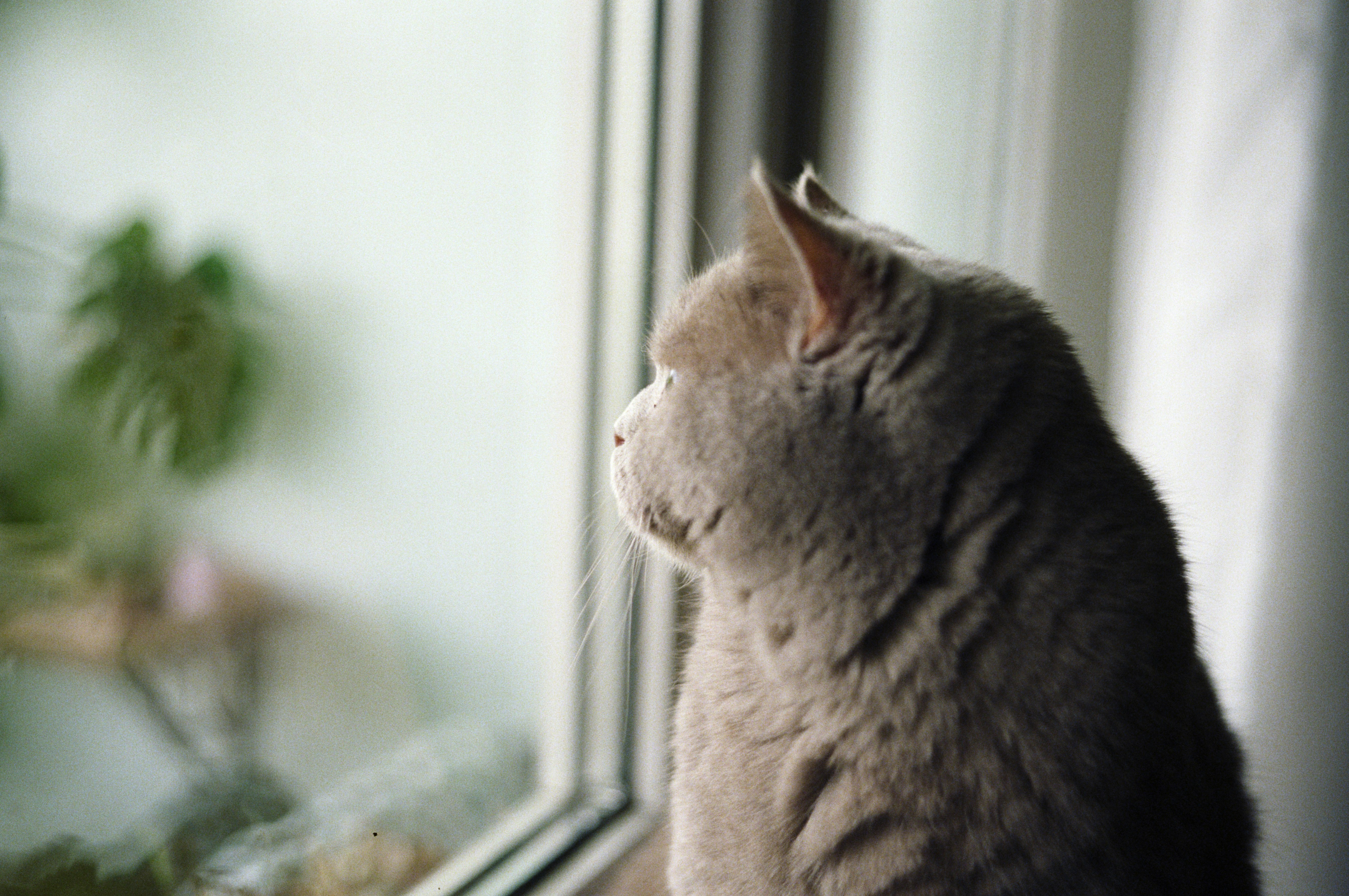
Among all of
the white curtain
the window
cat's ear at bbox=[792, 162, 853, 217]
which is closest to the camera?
the window

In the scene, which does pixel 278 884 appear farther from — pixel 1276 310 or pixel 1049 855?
pixel 1276 310

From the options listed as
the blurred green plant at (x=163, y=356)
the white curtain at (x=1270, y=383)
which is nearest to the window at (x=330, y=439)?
the blurred green plant at (x=163, y=356)

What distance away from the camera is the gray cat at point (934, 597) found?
580 millimetres

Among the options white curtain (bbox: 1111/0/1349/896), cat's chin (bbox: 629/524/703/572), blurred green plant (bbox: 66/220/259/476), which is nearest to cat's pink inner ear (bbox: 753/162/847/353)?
cat's chin (bbox: 629/524/703/572)

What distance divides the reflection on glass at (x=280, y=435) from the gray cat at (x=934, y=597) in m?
0.41

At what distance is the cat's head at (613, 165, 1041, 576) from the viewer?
60 centimetres

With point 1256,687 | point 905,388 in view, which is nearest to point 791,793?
point 905,388

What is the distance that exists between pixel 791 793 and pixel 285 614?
0.53 metres

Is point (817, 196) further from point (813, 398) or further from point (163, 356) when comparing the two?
point (163, 356)

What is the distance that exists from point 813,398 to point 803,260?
9 cm

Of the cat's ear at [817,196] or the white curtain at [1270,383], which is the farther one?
the white curtain at [1270,383]

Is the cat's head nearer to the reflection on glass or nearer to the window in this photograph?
the window

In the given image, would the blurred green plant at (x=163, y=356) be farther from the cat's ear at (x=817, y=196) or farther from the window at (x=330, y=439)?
the cat's ear at (x=817, y=196)

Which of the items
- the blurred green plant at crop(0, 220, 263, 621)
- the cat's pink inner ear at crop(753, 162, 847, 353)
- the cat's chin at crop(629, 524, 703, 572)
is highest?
the cat's pink inner ear at crop(753, 162, 847, 353)
